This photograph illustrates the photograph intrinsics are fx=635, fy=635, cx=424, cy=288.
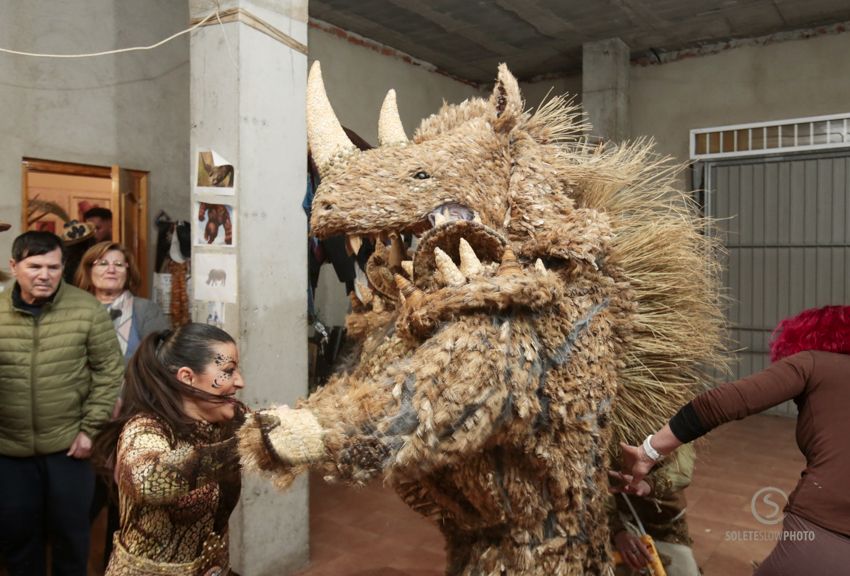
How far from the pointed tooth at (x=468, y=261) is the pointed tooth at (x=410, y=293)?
0.33 ft

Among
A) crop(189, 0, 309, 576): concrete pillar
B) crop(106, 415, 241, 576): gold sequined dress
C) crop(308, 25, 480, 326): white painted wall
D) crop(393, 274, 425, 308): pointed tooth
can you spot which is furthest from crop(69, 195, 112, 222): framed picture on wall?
crop(393, 274, 425, 308): pointed tooth

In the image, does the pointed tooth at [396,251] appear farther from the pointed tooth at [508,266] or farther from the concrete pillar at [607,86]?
the concrete pillar at [607,86]

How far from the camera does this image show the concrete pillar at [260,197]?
111 inches

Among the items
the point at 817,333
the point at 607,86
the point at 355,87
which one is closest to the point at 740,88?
the point at 607,86

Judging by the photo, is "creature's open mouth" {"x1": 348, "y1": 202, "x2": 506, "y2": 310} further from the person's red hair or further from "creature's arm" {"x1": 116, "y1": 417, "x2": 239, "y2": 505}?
the person's red hair

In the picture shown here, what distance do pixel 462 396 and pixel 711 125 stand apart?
7.20 m

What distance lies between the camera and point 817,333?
62.3 inches

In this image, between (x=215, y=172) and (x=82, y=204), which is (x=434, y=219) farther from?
(x=82, y=204)

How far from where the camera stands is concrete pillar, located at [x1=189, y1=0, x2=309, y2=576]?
283 centimetres

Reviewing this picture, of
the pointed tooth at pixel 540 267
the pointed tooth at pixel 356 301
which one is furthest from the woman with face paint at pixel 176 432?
the pointed tooth at pixel 540 267

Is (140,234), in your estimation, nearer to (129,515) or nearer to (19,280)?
(19,280)

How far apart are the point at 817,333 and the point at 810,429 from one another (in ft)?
0.78

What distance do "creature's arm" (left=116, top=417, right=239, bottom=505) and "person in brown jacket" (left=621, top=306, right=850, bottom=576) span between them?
3.23 feet

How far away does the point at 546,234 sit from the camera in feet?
4.97
